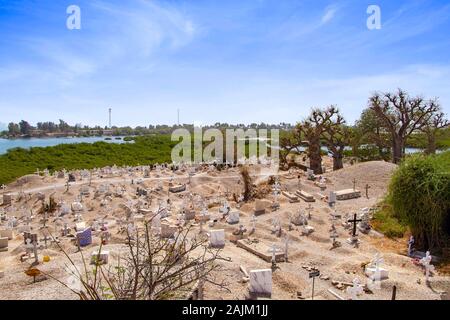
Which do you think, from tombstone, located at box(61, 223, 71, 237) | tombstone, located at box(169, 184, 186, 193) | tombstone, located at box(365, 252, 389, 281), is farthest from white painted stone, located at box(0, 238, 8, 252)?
tombstone, located at box(365, 252, 389, 281)

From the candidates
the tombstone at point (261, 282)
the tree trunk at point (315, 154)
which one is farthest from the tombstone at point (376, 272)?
the tree trunk at point (315, 154)

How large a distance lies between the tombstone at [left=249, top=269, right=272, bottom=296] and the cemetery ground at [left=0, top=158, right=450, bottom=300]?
46 millimetres

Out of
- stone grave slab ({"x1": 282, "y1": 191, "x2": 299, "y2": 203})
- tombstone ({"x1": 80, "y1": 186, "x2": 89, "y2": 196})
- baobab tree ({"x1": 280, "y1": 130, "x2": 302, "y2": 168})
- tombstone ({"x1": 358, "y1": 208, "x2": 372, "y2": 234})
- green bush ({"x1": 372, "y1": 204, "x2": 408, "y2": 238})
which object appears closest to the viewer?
green bush ({"x1": 372, "y1": 204, "x2": 408, "y2": 238})

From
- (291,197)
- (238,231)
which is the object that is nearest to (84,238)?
(238,231)

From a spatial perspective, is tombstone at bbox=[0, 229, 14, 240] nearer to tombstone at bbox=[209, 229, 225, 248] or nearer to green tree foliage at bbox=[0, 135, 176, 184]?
tombstone at bbox=[209, 229, 225, 248]

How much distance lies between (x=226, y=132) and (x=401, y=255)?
102ft

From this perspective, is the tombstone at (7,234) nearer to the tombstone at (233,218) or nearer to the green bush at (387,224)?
the tombstone at (233,218)

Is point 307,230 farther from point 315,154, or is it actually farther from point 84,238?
point 315,154

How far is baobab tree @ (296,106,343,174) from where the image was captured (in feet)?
83.9

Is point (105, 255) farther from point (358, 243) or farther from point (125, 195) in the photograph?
point (125, 195)

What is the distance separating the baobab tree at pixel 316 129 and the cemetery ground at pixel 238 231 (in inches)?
171

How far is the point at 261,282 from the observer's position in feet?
23.0

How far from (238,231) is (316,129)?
16.5 meters

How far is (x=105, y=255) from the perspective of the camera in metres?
8.62
